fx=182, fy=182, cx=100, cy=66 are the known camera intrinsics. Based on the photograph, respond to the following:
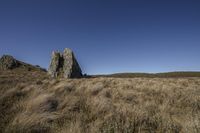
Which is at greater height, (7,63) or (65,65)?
(7,63)

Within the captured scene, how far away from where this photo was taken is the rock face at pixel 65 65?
29812 mm

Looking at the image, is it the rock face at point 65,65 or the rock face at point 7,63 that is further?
the rock face at point 7,63

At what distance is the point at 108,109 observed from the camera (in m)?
5.54

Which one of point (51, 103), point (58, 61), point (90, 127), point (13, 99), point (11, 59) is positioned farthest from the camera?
point (11, 59)

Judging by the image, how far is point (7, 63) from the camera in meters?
44.6

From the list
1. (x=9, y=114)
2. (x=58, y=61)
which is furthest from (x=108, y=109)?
(x=58, y=61)

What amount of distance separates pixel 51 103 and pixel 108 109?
1938mm

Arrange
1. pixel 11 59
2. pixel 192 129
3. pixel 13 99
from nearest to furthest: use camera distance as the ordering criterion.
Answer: pixel 192 129 < pixel 13 99 < pixel 11 59

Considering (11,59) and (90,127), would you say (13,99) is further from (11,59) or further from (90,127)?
(11,59)

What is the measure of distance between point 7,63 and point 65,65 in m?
21.4

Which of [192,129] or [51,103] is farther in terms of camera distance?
[51,103]

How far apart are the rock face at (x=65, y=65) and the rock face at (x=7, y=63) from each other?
15810 mm

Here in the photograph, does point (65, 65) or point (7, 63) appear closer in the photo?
point (65, 65)

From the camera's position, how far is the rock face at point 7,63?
43394 millimetres
